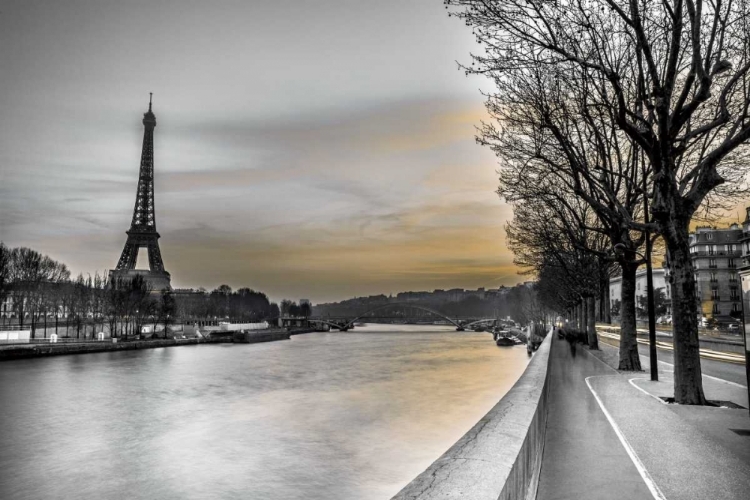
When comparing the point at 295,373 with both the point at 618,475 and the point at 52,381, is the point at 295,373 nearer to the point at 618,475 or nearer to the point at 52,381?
the point at 52,381

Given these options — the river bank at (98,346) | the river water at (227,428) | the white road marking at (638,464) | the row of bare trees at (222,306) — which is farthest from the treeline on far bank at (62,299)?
the white road marking at (638,464)

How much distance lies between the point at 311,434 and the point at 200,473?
22.1 feet

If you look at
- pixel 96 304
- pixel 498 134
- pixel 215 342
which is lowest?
pixel 215 342

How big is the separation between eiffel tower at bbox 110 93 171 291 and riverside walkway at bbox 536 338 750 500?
126 metres

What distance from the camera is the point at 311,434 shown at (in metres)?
25.0

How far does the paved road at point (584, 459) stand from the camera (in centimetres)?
634

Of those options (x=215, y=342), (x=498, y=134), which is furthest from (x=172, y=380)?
(x=215, y=342)

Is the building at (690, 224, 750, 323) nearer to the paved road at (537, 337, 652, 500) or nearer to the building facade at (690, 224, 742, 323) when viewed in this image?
the building facade at (690, 224, 742, 323)

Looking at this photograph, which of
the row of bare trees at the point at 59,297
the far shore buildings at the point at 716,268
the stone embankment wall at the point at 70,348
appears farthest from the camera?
the far shore buildings at the point at 716,268

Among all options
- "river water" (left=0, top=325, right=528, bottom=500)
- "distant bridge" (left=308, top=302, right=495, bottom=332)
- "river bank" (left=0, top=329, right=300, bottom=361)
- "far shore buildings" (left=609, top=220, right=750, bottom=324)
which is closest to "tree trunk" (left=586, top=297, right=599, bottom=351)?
"river water" (left=0, top=325, right=528, bottom=500)

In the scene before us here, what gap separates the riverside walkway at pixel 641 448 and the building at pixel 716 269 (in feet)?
240

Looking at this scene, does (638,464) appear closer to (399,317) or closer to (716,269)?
(716,269)

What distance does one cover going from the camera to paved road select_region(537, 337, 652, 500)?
6336 millimetres

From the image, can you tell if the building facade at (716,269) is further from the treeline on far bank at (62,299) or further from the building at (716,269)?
the treeline on far bank at (62,299)
